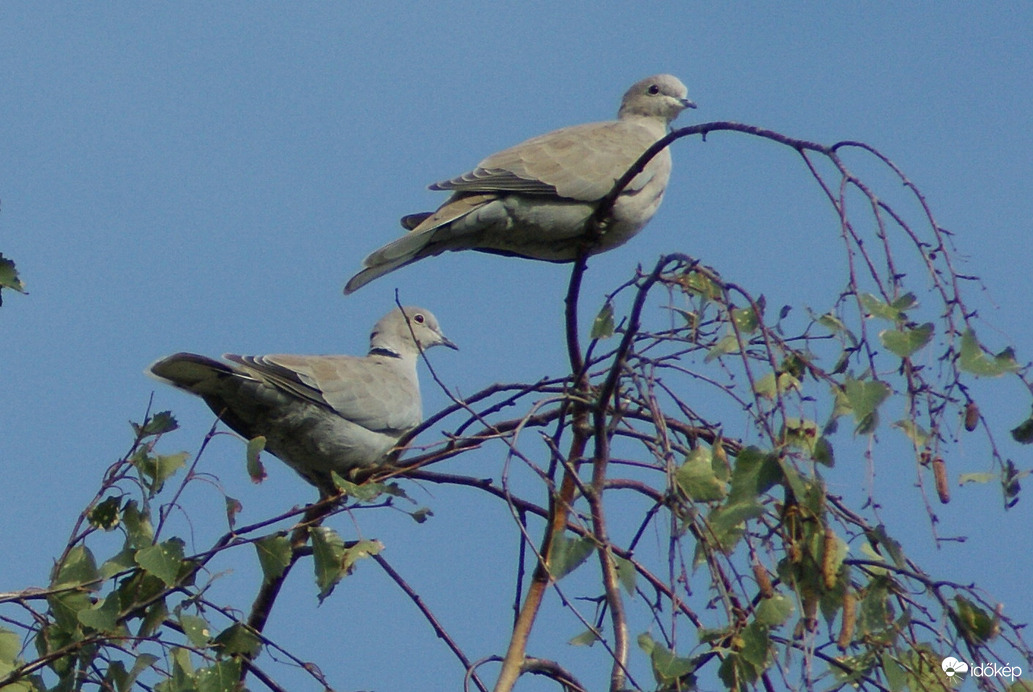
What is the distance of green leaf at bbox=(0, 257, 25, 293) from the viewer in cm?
313

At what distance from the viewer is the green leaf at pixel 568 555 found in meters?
2.77

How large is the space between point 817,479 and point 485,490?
5.15ft

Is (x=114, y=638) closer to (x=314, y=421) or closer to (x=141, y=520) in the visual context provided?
(x=141, y=520)

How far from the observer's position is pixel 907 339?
232 cm

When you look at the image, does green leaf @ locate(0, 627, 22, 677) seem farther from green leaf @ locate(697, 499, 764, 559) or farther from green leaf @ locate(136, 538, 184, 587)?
green leaf @ locate(697, 499, 764, 559)

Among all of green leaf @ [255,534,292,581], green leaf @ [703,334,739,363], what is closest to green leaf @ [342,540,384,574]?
green leaf @ [255,534,292,581]

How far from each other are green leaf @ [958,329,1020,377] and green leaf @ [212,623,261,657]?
183 cm

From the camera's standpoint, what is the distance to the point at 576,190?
5.65m

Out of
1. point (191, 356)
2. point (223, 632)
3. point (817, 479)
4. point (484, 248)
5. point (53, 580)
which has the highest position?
point (484, 248)

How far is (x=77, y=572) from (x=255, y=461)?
54 cm

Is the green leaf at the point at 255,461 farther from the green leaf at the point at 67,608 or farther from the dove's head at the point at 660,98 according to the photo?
the dove's head at the point at 660,98

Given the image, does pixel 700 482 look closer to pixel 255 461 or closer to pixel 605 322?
pixel 605 322

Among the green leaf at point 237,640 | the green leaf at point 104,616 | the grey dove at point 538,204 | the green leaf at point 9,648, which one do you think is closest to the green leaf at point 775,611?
the green leaf at point 237,640

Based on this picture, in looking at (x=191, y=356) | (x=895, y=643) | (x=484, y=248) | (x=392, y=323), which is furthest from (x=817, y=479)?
(x=392, y=323)
